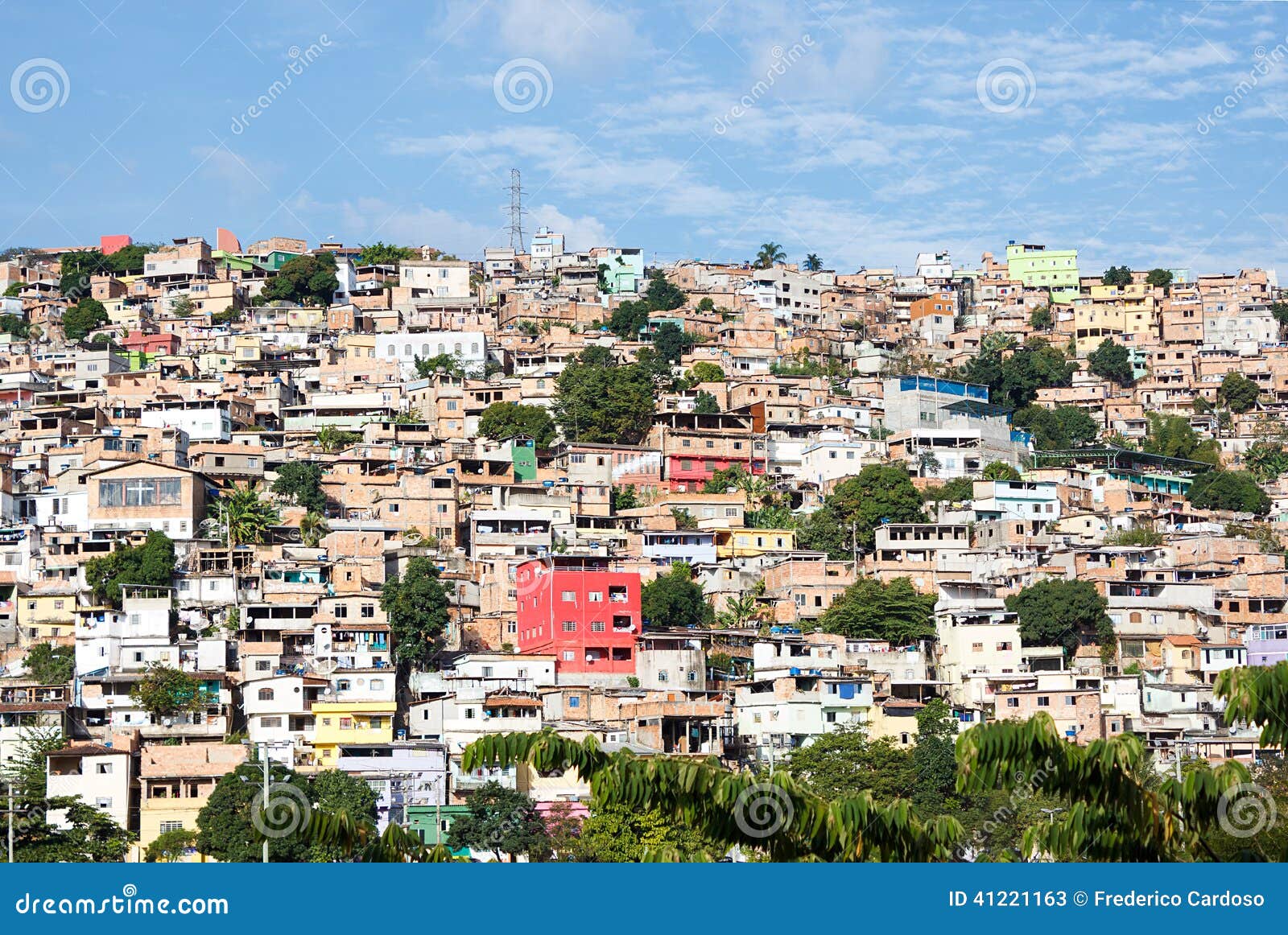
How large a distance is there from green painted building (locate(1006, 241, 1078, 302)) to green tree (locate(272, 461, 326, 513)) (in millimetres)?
39591

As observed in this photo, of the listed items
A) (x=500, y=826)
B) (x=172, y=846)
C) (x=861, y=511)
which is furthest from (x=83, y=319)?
(x=500, y=826)

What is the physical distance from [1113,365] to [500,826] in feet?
127

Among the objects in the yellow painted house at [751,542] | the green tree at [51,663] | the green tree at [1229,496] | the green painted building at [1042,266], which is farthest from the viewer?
the green painted building at [1042,266]

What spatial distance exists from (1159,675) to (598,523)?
12836 mm

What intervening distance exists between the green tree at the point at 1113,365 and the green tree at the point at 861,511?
64.0 ft

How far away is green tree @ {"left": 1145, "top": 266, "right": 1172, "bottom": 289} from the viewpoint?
233ft

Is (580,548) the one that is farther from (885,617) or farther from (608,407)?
(608,407)

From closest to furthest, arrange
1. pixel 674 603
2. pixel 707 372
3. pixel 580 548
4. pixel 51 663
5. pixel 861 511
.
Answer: pixel 51 663, pixel 674 603, pixel 580 548, pixel 861 511, pixel 707 372

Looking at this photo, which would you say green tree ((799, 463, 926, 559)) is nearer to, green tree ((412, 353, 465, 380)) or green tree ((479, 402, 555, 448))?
green tree ((479, 402, 555, 448))

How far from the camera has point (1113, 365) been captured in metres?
62.8

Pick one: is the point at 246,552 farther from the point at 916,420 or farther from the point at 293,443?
the point at 916,420

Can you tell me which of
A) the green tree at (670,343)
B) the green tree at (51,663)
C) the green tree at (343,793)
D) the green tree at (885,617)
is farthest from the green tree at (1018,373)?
the green tree at (343,793)

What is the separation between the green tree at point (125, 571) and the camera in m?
37.2

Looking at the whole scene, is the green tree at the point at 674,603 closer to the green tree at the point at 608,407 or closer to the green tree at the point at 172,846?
the green tree at the point at 608,407
